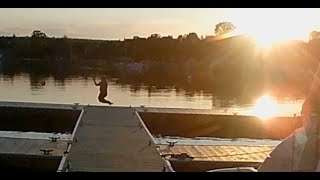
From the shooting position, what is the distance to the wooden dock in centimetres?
385

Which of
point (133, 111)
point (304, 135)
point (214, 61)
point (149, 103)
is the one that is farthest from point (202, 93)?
point (304, 135)

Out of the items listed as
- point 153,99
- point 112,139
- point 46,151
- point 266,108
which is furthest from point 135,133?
point 266,108

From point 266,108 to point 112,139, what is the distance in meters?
5.15

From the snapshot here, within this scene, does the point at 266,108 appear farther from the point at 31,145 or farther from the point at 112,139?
the point at 31,145

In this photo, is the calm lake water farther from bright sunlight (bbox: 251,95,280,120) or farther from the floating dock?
the floating dock

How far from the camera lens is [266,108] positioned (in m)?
9.73

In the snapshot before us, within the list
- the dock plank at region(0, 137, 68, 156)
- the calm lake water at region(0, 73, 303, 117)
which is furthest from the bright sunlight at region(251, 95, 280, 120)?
the dock plank at region(0, 137, 68, 156)

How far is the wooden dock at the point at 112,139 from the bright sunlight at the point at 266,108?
236cm

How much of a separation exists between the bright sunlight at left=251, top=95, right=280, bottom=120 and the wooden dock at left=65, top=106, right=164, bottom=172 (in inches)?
93.0

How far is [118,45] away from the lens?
5.39ft

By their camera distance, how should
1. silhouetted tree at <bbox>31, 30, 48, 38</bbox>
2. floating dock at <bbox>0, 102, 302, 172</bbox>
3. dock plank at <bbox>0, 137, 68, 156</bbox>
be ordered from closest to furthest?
silhouetted tree at <bbox>31, 30, 48, 38</bbox>
floating dock at <bbox>0, 102, 302, 172</bbox>
dock plank at <bbox>0, 137, 68, 156</bbox>

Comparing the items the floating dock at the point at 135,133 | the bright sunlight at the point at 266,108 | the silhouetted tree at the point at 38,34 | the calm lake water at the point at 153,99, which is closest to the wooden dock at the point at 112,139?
the floating dock at the point at 135,133
